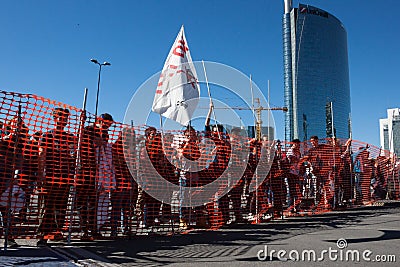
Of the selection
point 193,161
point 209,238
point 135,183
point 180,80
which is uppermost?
point 180,80

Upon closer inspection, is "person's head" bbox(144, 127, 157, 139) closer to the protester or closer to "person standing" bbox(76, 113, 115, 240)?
"person standing" bbox(76, 113, 115, 240)

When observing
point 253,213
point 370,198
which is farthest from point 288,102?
point 253,213

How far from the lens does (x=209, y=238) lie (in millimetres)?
6492

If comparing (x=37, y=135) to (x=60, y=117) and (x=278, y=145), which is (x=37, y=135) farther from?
(x=278, y=145)

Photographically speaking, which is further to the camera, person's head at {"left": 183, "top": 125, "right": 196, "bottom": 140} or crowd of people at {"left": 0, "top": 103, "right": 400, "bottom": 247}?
person's head at {"left": 183, "top": 125, "right": 196, "bottom": 140}

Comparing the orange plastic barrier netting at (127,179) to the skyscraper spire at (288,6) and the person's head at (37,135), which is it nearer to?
the person's head at (37,135)

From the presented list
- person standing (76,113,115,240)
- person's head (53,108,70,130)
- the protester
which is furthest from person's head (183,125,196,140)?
the protester

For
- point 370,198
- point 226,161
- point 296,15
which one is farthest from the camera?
point 296,15

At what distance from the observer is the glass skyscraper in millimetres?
86688

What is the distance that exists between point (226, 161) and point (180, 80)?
2.65 meters

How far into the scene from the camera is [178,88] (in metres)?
9.66

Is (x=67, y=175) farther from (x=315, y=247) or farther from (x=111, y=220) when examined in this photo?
(x=315, y=247)

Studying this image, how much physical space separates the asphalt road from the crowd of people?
492 mm

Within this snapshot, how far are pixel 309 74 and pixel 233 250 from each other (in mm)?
88270
